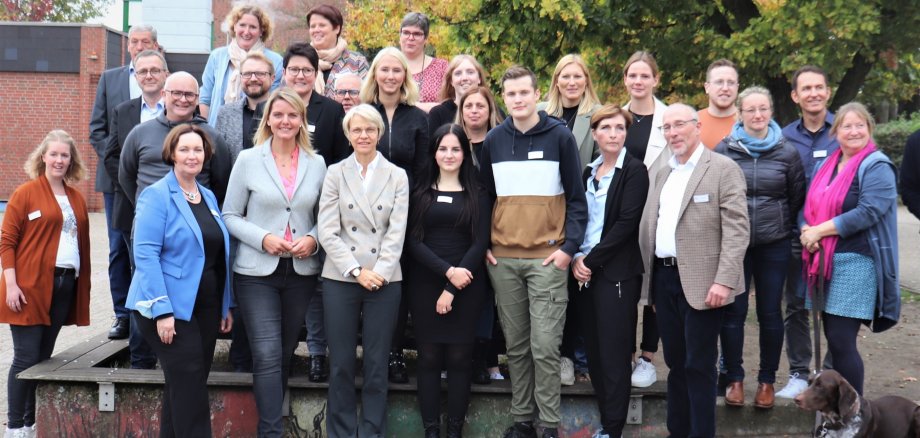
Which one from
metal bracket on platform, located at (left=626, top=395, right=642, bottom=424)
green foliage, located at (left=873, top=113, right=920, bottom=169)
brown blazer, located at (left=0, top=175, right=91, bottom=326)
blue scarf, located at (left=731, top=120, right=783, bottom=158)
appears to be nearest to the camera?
blue scarf, located at (left=731, top=120, right=783, bottom=158)

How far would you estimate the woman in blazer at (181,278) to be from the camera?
4547 millimetres

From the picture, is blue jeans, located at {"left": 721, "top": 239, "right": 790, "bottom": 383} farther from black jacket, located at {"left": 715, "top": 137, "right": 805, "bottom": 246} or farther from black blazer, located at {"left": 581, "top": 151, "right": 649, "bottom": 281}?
black blazer, located at {"left": 581, "top": 151, "right": 649, "bottom": 281}

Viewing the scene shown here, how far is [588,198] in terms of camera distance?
5527 mm

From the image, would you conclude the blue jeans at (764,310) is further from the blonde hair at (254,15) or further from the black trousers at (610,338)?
the blonde hair at (254,15)

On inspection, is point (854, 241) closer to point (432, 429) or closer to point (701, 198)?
point (701, 198)

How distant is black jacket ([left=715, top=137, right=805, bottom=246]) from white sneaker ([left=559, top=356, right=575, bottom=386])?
1421 mm

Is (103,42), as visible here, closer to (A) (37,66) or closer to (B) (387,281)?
(A) (37,66)

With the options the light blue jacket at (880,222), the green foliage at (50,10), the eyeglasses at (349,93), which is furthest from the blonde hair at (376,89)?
the green foliage at (50,10)

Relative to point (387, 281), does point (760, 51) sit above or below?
above

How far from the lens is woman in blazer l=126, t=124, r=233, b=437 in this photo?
14.9ft

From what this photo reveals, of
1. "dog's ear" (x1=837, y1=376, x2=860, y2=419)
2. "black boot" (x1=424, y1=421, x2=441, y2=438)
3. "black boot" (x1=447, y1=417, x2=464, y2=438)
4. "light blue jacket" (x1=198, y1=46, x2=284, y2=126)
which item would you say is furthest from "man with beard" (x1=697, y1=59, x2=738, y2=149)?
"light blue jacket" (x1=198, y1=46, x2=284, y2=126)

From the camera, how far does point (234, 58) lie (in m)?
6.60

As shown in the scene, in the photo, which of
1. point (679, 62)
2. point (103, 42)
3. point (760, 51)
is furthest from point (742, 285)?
point (103, 42)

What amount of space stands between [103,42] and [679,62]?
2006cm
